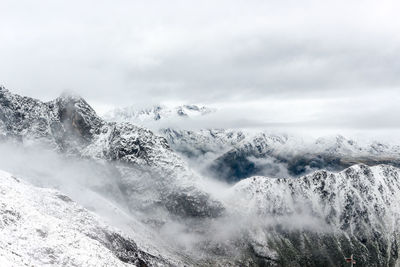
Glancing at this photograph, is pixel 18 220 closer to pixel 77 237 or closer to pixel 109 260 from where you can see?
pixel 77 237

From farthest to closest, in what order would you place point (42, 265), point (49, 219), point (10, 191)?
point (10, 191) < point (49, 219) < point (42, 265)

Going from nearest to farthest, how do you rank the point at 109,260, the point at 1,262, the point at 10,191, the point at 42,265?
the point at 1,262
the point at 42,265
the point at 109,260
the point at 10,191

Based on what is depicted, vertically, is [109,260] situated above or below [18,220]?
below

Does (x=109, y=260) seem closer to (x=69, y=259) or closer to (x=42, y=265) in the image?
(x=69, y=259)

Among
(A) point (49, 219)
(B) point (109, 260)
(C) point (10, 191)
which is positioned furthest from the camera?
(C) point (10, 191)

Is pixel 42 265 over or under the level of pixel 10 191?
under

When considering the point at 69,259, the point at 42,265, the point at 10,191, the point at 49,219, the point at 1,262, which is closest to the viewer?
the point at 1,262

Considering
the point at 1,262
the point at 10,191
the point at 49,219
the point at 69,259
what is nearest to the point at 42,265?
the point at 69,259

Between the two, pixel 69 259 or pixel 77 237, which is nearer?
pixel 69 259

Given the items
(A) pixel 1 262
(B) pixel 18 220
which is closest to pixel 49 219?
(B) pixel 18 220
